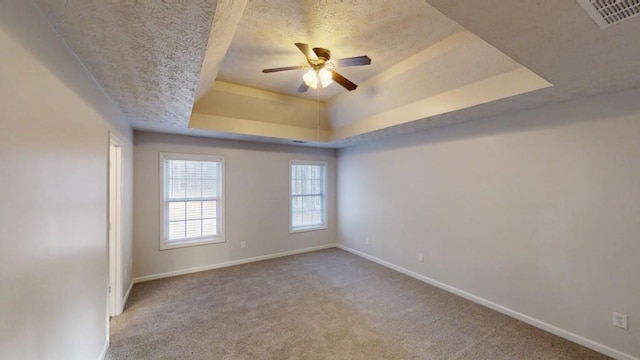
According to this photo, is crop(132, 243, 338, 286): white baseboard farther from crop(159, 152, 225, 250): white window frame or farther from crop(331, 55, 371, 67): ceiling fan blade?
crop(331, 55, 371, 67): ceiling fan blade

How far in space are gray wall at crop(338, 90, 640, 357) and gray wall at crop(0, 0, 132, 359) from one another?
12.7 ft

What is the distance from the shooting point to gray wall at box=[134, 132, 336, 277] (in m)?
3.86

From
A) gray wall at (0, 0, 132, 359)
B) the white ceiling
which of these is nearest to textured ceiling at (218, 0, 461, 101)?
the white ceiling

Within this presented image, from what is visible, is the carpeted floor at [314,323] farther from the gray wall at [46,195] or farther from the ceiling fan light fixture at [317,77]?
the ceiling fan light fixture at [317,77]

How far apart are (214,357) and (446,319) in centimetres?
237

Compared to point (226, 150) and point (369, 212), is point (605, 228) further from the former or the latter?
point (226, 150)

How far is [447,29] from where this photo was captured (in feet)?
7.61

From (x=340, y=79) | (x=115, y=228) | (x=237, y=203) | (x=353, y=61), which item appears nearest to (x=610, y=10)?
(x=353, y=61)

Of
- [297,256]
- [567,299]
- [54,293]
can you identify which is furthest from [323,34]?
[297,256]

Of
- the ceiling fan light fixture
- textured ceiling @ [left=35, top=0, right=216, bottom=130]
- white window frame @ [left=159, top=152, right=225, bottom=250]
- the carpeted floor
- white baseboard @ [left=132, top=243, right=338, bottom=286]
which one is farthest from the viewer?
white window frame @ [left=159, top=152, right=225, bottom=250]

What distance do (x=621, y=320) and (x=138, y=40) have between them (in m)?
4.21

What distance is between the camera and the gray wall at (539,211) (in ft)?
7.18

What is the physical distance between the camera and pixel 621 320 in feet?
7.09

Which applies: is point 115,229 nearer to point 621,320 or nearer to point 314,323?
point 314,323
